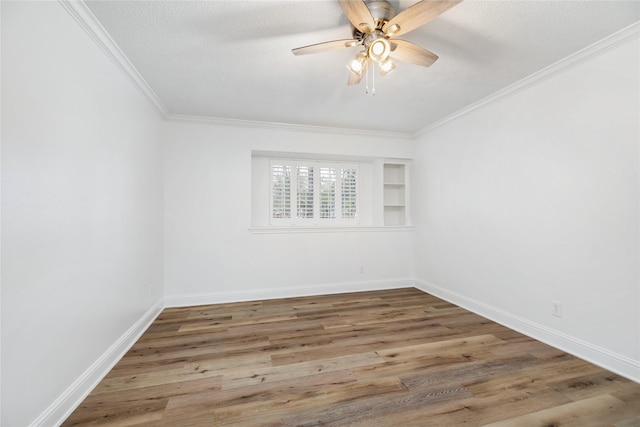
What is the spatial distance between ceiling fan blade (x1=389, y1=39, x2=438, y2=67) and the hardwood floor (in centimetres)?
224

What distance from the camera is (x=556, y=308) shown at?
231 centimetres

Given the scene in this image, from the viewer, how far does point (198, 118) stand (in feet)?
11.1

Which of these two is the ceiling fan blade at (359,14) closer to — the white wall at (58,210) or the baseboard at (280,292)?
the white wall at (58,210)

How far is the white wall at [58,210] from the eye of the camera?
3.86ft

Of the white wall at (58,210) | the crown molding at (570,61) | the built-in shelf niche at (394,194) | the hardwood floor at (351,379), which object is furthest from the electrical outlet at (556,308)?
the white wall at (58,210)

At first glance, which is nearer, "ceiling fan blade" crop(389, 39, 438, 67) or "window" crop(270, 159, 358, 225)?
"ceiling fan blade" crop(389, 39, 438, 67)

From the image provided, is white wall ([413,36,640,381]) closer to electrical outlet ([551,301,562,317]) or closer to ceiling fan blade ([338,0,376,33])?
electrical outlet ([551,301,562,317])

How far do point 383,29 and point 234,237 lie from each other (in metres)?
2.85

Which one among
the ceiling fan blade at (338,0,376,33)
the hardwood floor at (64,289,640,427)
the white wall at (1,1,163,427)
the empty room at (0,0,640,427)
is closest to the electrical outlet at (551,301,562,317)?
the empty room at (0,0,640,427)

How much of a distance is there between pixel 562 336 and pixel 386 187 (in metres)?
2.82

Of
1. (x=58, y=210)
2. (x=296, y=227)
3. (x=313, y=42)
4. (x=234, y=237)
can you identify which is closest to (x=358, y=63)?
(x=313, y=42)

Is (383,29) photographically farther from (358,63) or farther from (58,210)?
(58,210)

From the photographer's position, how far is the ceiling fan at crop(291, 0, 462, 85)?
1.43 m

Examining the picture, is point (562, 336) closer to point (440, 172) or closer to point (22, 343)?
point (440, 172)
